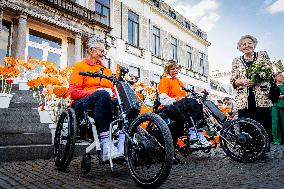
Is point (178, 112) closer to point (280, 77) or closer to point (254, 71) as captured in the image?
point (254, 71)

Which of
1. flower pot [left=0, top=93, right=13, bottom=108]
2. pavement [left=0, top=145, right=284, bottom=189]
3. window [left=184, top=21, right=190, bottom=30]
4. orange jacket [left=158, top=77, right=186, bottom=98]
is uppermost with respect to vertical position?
window [left=184, top=21, right=190, bottom=30]

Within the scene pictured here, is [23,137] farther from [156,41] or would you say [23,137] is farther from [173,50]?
[173,50]

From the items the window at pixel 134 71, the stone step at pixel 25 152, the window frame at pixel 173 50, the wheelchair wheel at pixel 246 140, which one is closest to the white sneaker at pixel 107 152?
the stone step at pixel 25 152

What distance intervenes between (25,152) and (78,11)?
11748mm

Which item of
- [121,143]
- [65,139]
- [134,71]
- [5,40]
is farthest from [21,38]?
[121,143]

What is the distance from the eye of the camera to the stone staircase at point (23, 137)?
4195 mm

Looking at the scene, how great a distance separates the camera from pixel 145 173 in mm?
2527

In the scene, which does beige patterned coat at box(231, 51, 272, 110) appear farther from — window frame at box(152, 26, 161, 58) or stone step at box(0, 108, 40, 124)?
window frame at box(152, 26, 161, 58)

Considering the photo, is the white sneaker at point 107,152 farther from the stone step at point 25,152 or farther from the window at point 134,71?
the window at point 134,71

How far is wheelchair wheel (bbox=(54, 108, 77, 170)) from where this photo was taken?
125 inches

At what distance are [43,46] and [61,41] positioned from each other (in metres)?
1.20

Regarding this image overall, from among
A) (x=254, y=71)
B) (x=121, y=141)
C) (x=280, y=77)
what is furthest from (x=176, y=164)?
(x=280, y=77)

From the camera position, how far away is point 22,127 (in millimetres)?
5023

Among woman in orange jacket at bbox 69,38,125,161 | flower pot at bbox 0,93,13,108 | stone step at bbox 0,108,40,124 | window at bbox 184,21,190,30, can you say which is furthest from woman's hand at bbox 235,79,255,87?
window at bbox 184,21,190,30
